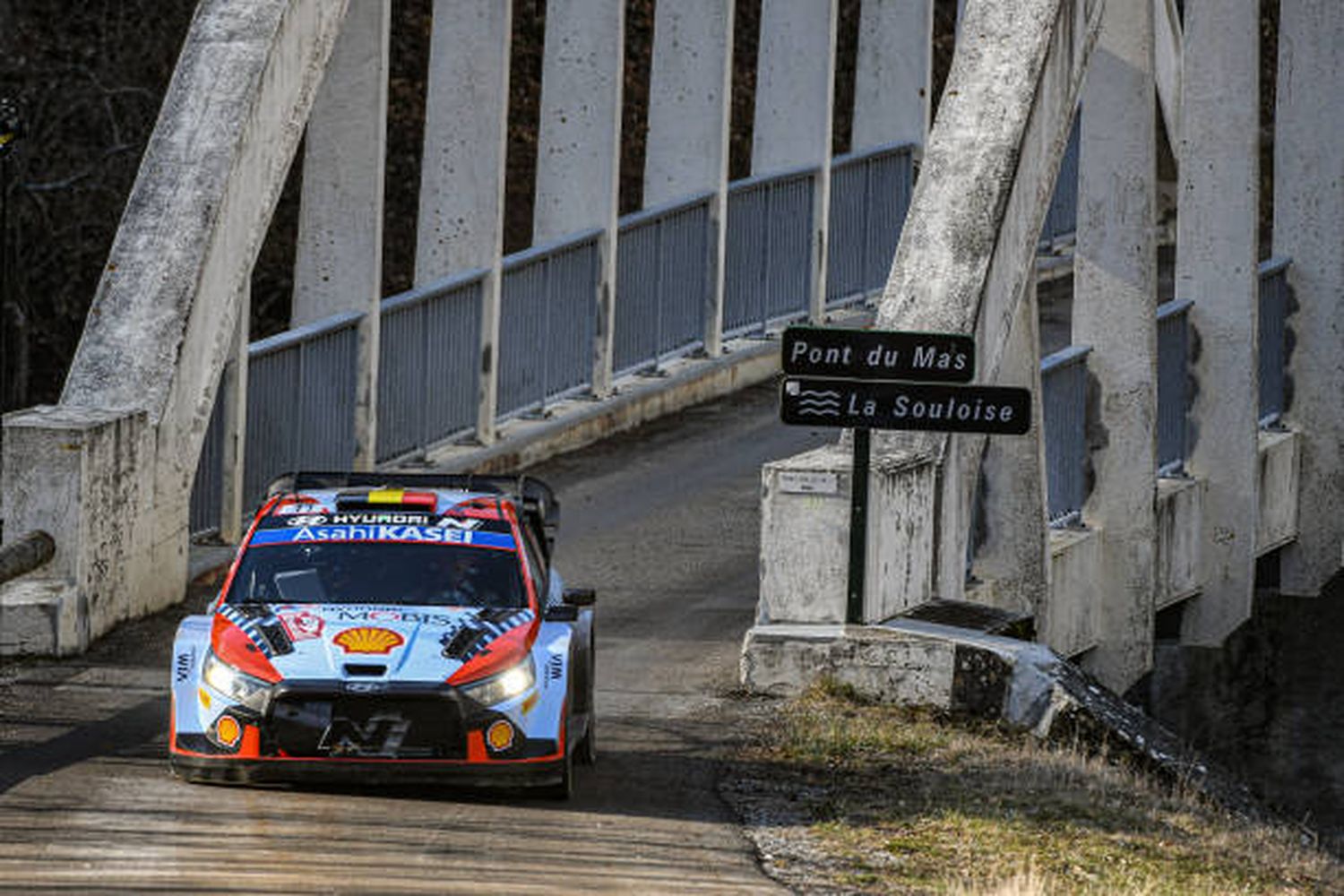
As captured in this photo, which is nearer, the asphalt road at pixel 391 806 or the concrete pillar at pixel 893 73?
the asphalt road at pixel 391 806

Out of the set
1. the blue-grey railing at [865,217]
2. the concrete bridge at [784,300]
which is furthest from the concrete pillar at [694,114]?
the blue-grey railing at [865,217]

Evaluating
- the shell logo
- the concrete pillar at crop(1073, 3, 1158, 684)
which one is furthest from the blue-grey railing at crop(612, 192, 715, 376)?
the shell logo

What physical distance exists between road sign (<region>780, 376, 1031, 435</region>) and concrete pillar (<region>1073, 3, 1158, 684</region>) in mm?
8190

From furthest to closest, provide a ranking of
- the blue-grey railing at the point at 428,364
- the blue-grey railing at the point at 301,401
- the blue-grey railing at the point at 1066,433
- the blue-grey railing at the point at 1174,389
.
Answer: the blue-grey railing at the point at 1174,389 < the blue-grey railing at the point at 428,364 < the blue-grey railing at the point at 1066,433 < the blue-grey railing at the point at 301,401

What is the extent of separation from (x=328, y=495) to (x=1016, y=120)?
8047 mm

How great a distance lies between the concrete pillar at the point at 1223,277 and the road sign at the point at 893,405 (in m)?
11.2

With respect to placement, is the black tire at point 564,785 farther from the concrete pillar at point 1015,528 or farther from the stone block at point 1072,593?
the stone block at point 1072,593

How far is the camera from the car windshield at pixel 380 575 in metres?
14.8

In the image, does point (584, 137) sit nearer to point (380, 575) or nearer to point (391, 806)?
point (380, 575)

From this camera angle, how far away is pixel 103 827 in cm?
1324

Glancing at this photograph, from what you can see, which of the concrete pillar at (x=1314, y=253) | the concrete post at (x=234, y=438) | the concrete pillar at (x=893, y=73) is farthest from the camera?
the concrete pillar at (x=893, y=73)

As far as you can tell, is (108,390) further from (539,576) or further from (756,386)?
(756,386)

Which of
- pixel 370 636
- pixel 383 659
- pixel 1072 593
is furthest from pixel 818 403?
pixel 1072 593

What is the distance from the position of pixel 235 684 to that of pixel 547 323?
15124 mm
